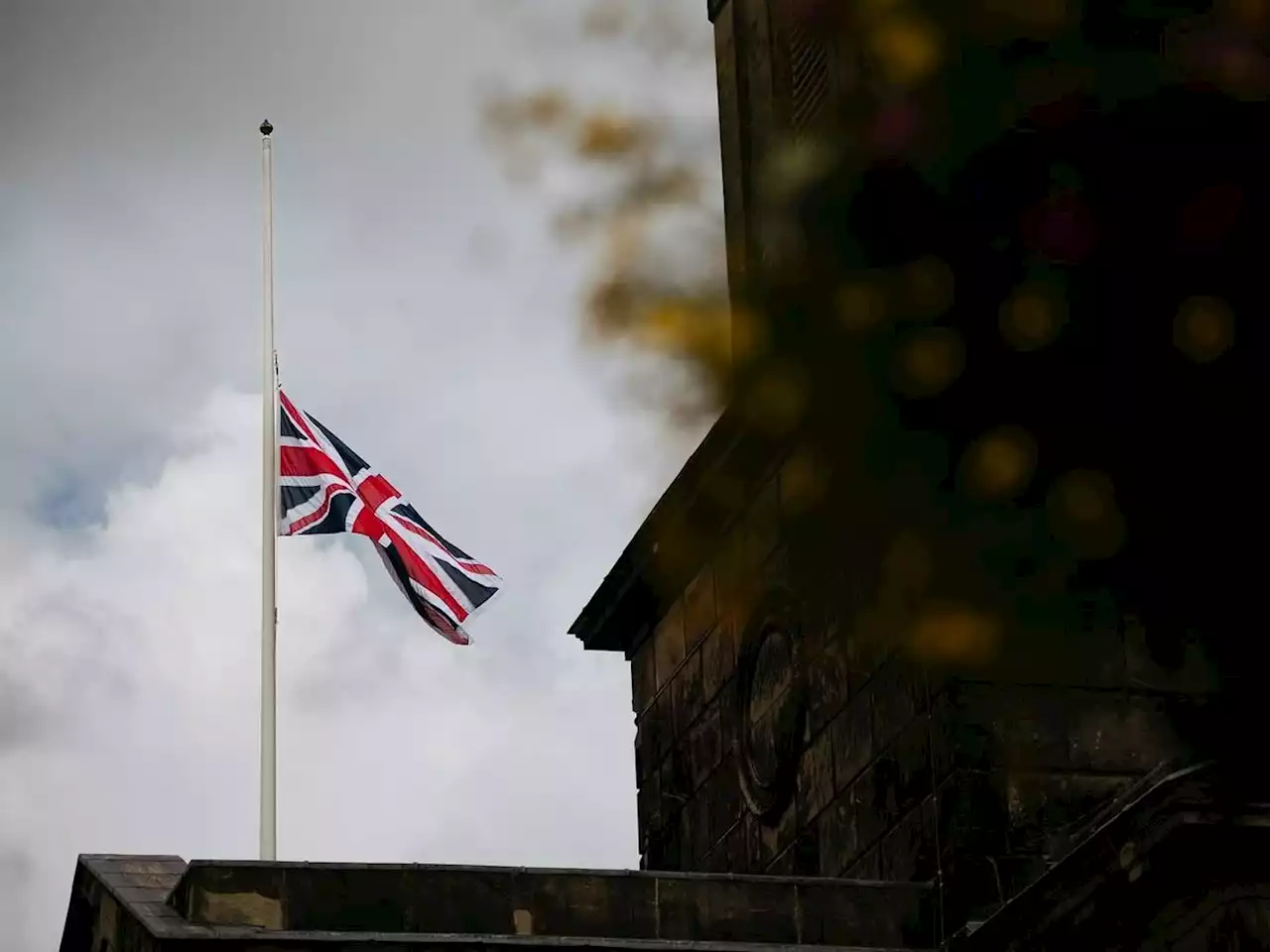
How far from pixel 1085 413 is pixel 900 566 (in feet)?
8.41

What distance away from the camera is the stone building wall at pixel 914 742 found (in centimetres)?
2209

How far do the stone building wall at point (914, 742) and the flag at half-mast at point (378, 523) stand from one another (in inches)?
117

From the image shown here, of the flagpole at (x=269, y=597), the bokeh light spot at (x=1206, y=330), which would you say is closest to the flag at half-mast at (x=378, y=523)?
the flagpole at (x=269, y=597)

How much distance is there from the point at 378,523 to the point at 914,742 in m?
8.01

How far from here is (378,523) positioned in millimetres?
28641

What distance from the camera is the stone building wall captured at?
22.1m

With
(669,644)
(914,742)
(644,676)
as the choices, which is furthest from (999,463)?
(644,676)

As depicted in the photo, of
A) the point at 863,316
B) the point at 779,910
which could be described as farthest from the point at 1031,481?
the point at 863,316

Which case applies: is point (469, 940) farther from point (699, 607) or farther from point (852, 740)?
point (699, 607)

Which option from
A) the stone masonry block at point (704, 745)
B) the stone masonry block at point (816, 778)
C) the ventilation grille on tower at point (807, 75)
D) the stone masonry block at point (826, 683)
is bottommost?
the stone masonry block at point (816, 778)

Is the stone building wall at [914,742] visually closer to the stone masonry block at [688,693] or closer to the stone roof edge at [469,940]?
the stone masonry block at [688,693]

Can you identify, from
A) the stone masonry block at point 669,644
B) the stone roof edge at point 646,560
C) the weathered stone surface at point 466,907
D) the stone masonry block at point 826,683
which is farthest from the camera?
the stone masonry block at point 669,644

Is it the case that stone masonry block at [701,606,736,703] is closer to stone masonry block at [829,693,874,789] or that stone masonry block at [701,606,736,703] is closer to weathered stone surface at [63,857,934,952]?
stone masonry block at [829,693,874,789]

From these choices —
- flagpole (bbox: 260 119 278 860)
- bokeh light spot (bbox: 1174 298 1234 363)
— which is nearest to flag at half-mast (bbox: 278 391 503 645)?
flagpole (bbox: 260 119 278 860)
